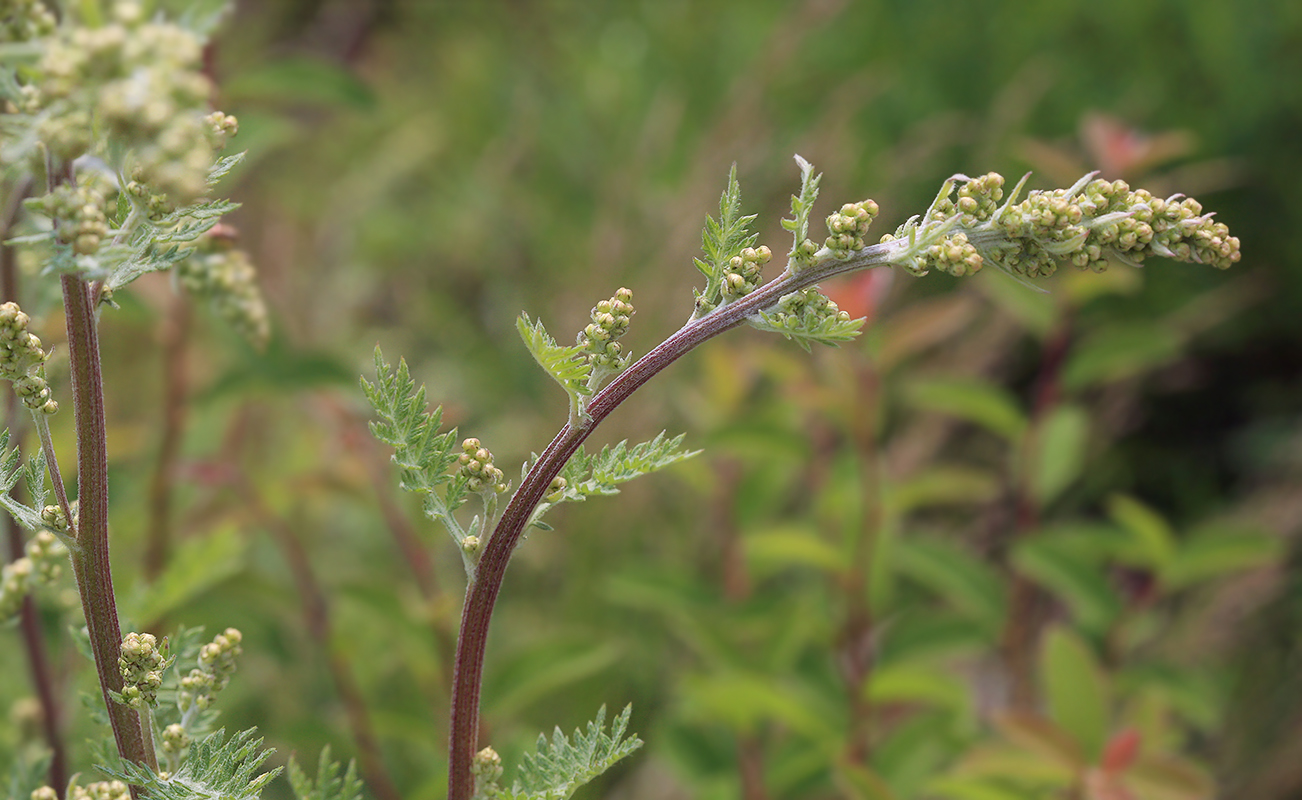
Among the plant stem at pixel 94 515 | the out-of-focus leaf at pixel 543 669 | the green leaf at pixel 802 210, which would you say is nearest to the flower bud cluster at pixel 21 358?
the plant stem at pixel 94 515

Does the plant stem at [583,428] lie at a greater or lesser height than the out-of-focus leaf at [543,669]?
lesser

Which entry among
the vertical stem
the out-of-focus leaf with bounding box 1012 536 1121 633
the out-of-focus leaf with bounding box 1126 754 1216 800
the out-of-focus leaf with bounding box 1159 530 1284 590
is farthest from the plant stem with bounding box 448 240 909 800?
the out-of-focus leaf with bounding box 1159 530 1284 590

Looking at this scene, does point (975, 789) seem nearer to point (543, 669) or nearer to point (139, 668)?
point (543, 669)

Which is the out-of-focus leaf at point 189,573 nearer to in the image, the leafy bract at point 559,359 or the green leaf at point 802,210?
the leafy bract at point 559,359

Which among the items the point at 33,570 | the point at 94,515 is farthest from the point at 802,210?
the point at 33,570

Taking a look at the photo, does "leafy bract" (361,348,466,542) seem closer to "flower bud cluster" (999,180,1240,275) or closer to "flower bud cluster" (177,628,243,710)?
"flower bud cluster" (177,628,243,710)

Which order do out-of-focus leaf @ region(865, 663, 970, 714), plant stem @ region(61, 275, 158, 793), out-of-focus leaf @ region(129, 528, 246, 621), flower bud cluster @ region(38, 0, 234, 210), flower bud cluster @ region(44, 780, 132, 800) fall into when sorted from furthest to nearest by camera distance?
out-of-focus leaf @ region(865, 663, 970, 714) < out-of-focus leaf @ region(129, 528, 246, 621) < flower bud cluster @ region(44, 780, 132, 800) < plant stem @ region(61, 275, 158, 793) < flower bud cluster @ region(38, 0, 234, 210)
